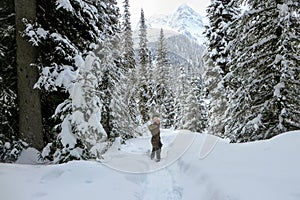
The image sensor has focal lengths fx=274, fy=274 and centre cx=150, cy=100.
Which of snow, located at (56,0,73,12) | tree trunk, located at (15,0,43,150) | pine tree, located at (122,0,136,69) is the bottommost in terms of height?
tree trunk, located at (15,0,43,150)

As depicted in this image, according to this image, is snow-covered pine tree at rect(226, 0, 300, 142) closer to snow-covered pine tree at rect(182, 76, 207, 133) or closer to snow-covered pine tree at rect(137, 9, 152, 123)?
snow-covered pine tree at rect(182, 76, 207, 133)

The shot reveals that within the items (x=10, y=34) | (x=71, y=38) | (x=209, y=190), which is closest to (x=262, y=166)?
(x=209, y=190)

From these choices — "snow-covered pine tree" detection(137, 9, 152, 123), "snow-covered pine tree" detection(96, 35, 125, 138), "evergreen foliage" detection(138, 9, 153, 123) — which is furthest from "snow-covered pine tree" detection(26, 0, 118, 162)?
"evergreen foliage" detection(138, 9, 153, 123)

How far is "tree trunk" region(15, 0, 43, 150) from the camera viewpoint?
24.7 feet

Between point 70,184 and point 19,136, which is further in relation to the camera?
point 19,136

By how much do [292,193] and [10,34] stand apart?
8.15m

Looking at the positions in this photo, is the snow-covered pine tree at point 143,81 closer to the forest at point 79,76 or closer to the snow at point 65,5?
the forest at point 79,76

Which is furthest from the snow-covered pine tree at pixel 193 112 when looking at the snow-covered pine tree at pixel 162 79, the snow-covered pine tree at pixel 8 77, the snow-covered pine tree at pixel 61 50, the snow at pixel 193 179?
the snow-covered pine tree at pixel 8 77

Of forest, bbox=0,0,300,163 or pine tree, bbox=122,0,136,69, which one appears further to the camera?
pine tree, bbox=122,0,136,69

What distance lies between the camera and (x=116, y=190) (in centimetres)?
567

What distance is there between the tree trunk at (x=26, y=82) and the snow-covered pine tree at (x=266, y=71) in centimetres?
684

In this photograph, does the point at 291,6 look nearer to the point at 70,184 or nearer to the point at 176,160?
the point at 176,160

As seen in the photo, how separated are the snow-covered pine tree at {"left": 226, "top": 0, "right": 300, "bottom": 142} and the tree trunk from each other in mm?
6835

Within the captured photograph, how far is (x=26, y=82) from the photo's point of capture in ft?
24.9
